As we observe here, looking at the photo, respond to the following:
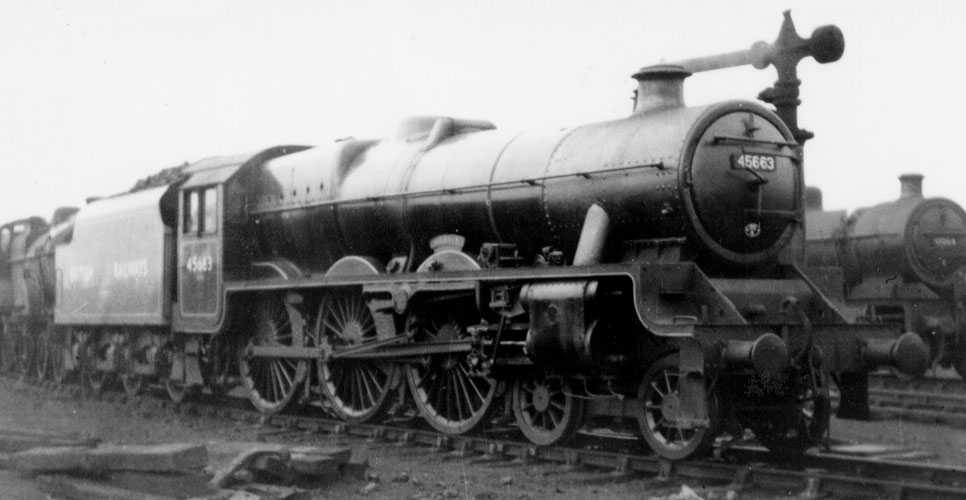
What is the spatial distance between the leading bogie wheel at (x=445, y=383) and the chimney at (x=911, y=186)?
33.1ft

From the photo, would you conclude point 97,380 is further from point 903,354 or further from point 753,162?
point 903,354

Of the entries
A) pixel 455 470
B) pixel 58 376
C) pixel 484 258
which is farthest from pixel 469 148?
pixel 58 376

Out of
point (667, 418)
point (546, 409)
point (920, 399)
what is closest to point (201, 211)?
point (546, 409)

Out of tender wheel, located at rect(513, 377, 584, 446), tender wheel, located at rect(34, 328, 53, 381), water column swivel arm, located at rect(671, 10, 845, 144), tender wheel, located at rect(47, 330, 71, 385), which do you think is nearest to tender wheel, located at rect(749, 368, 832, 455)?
tender wheel, located at rect(513, 377, 584, 446)

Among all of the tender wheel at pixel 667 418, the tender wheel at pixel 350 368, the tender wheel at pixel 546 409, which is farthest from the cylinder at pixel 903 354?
the tender wheel at pixel 350 368

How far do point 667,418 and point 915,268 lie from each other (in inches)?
401

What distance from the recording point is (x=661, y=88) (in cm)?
967

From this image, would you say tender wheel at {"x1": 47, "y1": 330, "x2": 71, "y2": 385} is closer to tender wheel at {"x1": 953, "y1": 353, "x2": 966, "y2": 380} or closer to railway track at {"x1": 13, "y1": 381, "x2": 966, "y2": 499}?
railway track at {"x1": 13, "y1": 381, "x2": 966, "y2": 499}

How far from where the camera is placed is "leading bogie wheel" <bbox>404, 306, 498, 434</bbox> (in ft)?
34.9

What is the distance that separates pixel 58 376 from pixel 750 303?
14.4 metres

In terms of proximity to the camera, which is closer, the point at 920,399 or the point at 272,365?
the point at 272,365

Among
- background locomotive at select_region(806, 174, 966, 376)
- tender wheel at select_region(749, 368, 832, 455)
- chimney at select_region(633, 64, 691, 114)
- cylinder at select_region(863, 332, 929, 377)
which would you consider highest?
chimney at select_region(633, 64, 691, 114)

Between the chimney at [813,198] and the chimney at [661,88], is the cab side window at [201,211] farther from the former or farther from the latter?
the chimney at [813,198]

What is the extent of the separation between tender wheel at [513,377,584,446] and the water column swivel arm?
346 centimetres
